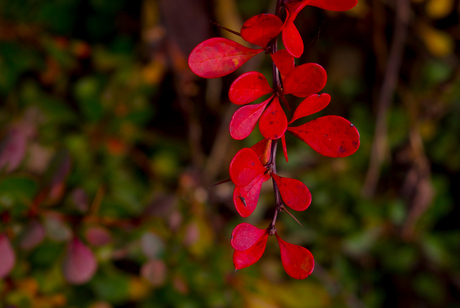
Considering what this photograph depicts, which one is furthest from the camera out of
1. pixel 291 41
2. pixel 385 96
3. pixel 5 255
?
pixel 385 96

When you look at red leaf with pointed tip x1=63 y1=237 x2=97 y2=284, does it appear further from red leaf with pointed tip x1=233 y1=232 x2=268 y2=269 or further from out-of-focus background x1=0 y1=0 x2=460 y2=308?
red leaf with pointed tip x1=233 y1=232 x2=268 y2=269

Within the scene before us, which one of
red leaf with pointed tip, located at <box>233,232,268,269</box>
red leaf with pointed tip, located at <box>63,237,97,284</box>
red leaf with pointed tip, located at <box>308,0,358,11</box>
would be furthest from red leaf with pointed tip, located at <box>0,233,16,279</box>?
red leaf with pointed tip, located at <box>308,0,358,11</box>

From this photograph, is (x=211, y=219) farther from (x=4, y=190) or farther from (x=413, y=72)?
(x=413, y=72)

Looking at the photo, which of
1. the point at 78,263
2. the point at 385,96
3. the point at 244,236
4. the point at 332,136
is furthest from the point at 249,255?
the point at 385,96

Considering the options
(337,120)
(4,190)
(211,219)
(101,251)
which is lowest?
(211,219)

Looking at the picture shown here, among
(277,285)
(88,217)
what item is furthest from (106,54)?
(277,285)

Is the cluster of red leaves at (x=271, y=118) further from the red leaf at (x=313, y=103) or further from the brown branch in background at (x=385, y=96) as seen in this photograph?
the brown branch in background at (x=385, y=96)

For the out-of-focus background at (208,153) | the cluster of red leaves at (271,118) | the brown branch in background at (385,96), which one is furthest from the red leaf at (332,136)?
the brown branch in background at (385,96)

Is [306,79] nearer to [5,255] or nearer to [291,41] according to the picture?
[291,41]
